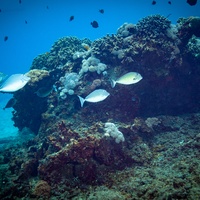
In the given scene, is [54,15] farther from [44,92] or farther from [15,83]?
[15,83]

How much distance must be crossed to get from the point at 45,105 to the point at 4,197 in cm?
667

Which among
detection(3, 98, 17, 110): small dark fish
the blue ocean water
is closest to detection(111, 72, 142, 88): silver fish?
detection(3, 98, 17, 110): small dark fish

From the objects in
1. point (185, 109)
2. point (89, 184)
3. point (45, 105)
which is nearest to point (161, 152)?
point (89, 184)

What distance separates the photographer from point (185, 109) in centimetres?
1003

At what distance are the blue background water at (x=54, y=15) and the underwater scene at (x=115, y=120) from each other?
1143cm

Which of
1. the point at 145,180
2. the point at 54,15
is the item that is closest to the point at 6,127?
the point at 145,180

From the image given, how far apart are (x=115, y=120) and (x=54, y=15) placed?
239ft

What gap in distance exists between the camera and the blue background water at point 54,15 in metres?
41.1

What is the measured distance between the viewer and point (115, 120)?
311 inches

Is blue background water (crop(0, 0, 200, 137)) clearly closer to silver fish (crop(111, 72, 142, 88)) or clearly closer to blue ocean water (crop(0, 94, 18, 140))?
blue ocean water (crop(0, 94, 18, 140))

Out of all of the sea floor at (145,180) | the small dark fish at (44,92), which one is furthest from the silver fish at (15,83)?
the small dark fish at (44,92)

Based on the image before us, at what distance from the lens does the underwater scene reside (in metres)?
5.09

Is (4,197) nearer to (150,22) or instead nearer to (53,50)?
(150,22)

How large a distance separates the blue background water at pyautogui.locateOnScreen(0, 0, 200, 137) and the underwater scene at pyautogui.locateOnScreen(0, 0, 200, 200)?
37.5 feet
